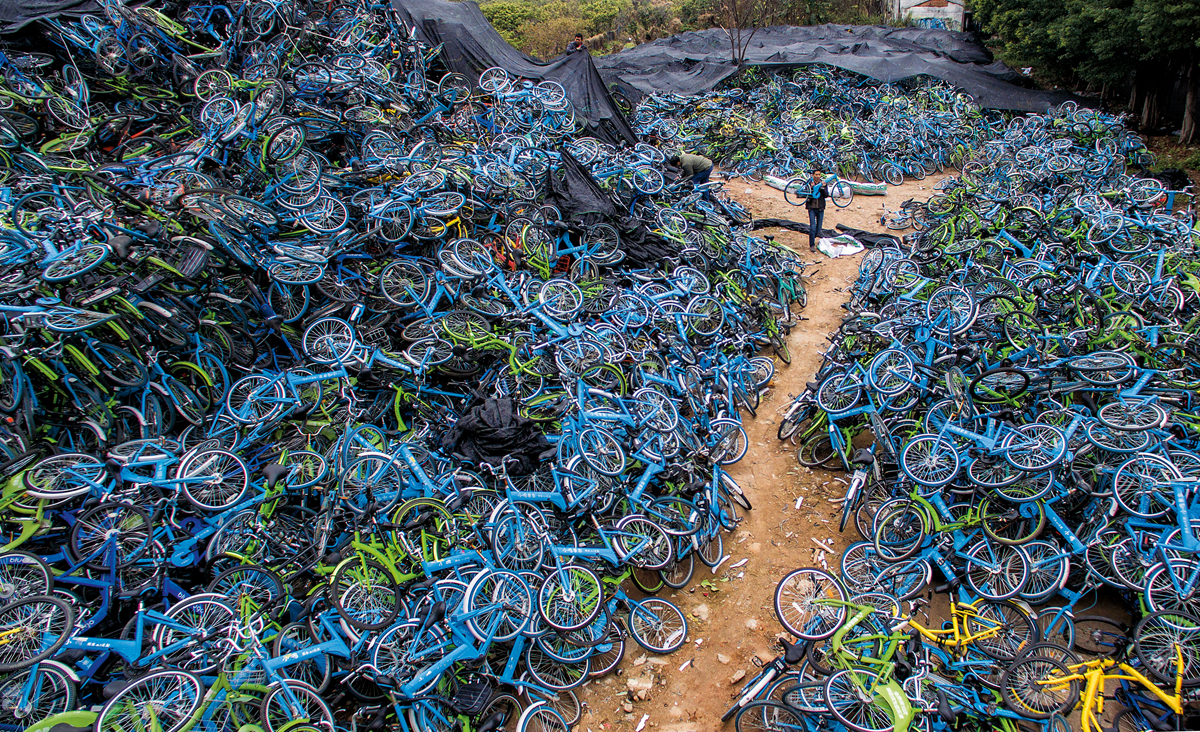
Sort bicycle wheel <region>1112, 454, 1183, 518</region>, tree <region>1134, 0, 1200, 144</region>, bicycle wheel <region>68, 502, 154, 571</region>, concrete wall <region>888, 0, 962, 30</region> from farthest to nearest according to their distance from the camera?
concrete wall <region>888, 0, 962, 30</region> < tree <region>1134, 0, 1200, 144</region> < bicycle wheel <region>1112, 454, 1183, 518</region> < bicycle wheel <region>68, 502, 154, 571</region>

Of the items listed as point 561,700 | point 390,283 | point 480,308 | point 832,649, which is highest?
point 390,283

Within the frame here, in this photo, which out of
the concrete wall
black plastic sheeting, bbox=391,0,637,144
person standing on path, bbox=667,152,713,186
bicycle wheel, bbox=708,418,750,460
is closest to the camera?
bicycle wheel, bbox=708,418,750,460

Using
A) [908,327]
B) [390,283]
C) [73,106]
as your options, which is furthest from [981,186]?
→ [73,106]

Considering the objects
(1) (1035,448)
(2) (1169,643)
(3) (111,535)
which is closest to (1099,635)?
(2) (1169,643)

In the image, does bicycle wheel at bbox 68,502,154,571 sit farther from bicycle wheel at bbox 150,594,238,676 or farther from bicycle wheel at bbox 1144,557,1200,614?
bicycle wheel at bbox 1144,557,1200,614

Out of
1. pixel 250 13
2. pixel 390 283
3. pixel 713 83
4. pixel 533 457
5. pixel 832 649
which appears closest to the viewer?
pixel 832 649

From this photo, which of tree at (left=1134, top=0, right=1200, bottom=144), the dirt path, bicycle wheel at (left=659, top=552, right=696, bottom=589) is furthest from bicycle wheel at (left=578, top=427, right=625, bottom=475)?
tree at (left=1134, top=0, right=1200, bottom=144)

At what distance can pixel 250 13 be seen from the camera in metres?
10.1

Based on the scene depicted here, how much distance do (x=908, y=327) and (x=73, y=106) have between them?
464 inches

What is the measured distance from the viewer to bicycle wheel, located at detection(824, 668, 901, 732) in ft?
12.5

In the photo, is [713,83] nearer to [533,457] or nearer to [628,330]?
[628,330]

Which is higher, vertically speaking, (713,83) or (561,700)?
(713,83)

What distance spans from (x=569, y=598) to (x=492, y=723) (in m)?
1.01

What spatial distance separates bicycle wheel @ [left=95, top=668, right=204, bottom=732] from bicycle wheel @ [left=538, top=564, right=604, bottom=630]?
2.29m
